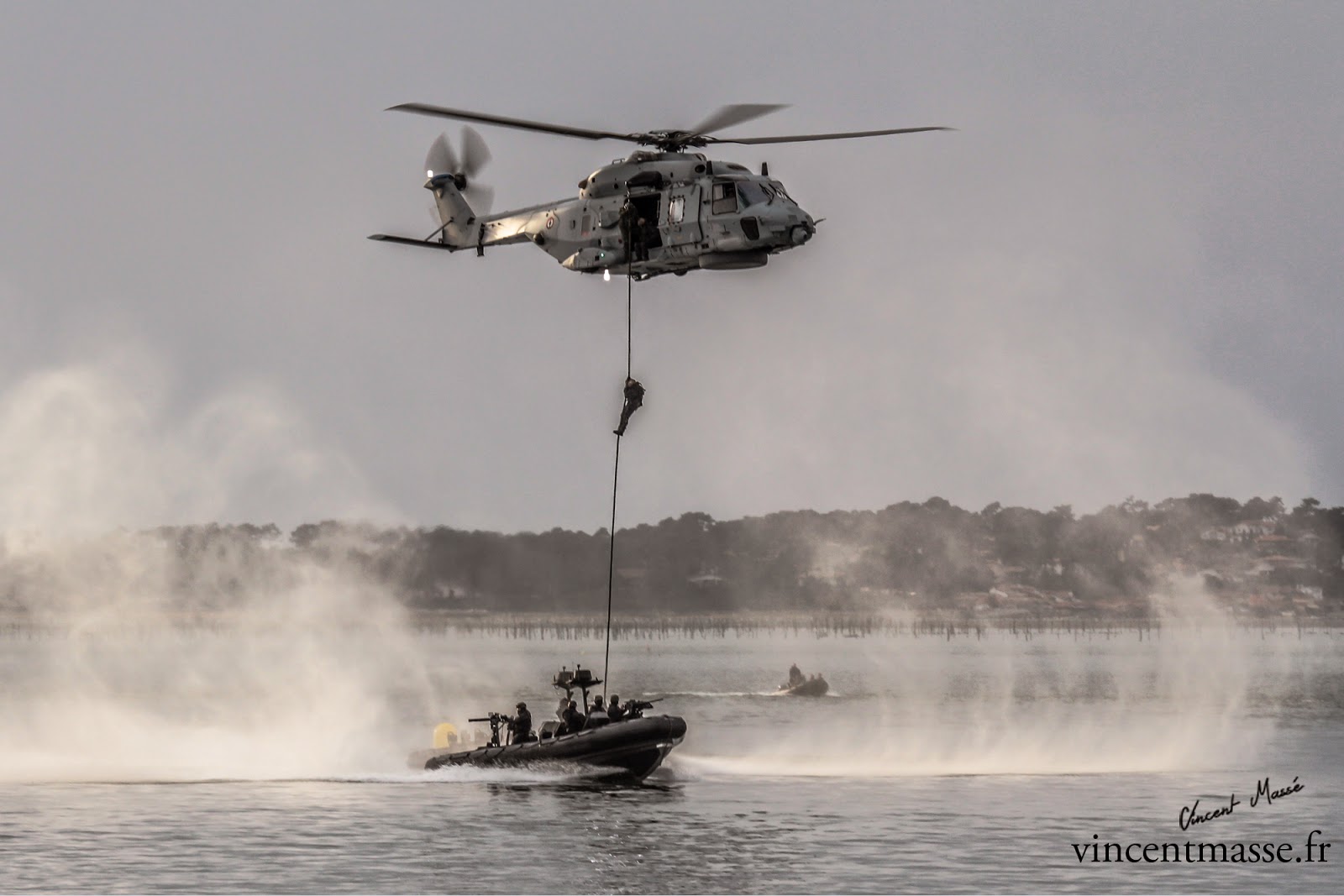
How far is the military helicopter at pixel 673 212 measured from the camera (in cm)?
4350

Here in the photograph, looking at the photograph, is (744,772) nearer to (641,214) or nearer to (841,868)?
(841,868)

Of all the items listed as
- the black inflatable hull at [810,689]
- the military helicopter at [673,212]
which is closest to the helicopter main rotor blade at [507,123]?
the military helicopter at [673,212]

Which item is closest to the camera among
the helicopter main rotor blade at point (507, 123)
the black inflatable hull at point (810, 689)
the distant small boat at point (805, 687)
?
the helicopter main rotor blade at point (507, 123)

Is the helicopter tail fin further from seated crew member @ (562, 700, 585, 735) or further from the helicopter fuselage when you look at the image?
seated crew member @ (562, 700, 585, 735)

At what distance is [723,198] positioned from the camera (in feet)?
145

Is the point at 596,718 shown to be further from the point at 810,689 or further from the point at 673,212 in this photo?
the point at 810,689

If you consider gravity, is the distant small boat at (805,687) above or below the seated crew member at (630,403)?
below

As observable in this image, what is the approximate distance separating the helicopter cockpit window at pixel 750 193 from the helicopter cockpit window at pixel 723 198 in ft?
0.52

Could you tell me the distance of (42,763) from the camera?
2776 inches

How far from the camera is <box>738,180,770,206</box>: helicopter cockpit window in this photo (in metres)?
43.7

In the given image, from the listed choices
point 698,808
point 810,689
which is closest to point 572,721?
point 698,808

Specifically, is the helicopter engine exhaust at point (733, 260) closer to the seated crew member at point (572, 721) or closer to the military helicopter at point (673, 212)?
the military helicopter at point (673, 212)

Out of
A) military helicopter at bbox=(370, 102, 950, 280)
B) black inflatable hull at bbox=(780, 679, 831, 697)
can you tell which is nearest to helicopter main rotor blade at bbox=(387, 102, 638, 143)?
military helicopter at bbox=(370, 102, 950, 280)

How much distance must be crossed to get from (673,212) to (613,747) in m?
15.6
